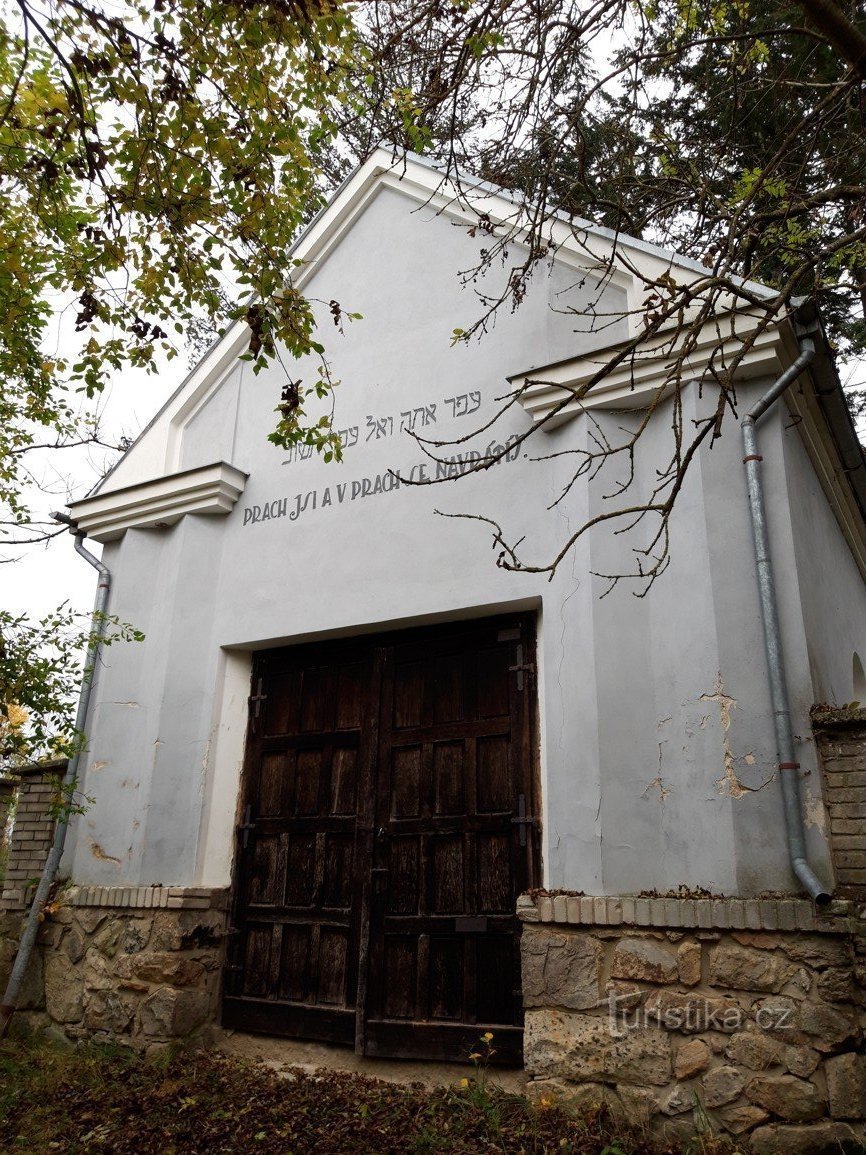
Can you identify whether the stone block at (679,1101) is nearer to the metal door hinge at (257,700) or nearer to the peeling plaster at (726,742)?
the peeling plaster at (726,742)

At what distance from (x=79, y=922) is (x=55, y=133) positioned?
5.29 metres

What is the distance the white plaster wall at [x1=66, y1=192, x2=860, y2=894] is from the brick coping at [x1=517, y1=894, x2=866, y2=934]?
0.45ft

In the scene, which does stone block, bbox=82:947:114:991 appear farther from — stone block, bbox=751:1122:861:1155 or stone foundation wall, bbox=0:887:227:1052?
stone block, bbox=751:1122:861:1155

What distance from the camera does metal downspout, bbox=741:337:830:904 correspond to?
14.1ft

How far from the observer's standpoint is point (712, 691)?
4781 mm

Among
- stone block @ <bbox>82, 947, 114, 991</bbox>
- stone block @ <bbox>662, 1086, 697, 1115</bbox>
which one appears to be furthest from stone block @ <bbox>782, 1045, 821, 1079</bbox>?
stone block @ <bbox>82, 947, 114, 991</bbox>

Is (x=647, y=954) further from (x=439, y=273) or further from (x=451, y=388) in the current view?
(x=439, y=273)

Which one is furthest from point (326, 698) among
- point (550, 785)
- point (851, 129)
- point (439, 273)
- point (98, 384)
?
point (851, 129)

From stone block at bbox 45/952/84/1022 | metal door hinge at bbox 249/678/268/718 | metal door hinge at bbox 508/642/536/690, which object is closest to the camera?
metal door hinge at bbox 508/642/536/690

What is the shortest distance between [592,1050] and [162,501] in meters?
5.17

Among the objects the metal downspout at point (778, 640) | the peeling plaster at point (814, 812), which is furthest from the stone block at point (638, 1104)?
the peeling plaster at point (814, 812)

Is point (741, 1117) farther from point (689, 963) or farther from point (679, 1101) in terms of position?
point (689, 963)

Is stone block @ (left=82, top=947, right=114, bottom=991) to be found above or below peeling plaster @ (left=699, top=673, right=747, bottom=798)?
below

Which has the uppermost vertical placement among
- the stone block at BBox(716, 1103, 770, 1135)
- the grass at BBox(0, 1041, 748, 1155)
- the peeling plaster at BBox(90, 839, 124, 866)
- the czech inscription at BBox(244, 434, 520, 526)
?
the czech inscription at BBox(244, 434, 520, 526)
